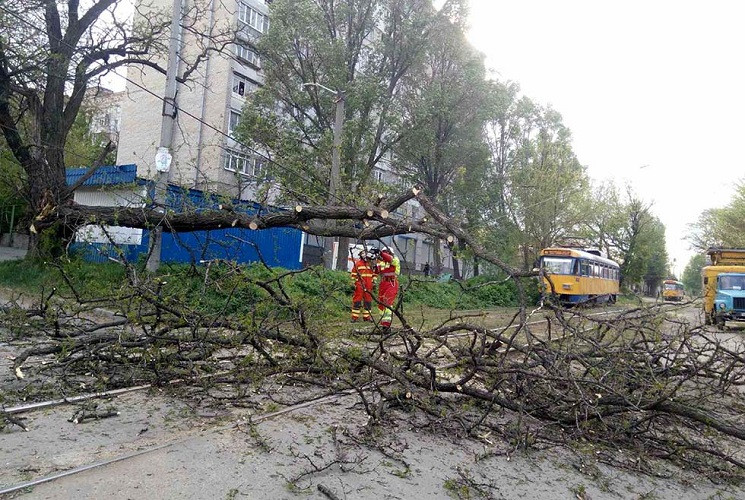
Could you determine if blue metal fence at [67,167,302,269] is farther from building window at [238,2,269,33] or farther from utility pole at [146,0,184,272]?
building window at [238,2,269,33]

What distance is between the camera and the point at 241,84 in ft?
101

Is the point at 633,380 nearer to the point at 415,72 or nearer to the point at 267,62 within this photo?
the point at 267,62

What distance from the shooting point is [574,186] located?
27438 mm

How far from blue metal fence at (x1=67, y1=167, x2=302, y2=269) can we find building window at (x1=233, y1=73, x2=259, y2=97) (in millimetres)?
12958

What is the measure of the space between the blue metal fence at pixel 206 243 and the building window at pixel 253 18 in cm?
1458

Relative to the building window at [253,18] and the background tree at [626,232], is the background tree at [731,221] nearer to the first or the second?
the background tree at [626,232]

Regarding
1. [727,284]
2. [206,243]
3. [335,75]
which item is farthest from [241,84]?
[727,284]

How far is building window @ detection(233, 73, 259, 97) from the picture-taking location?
30438mm

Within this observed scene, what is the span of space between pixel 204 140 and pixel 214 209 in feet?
80.4

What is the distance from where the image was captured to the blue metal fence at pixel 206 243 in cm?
783

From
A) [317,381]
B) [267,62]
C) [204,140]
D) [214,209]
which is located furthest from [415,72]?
[317,381]

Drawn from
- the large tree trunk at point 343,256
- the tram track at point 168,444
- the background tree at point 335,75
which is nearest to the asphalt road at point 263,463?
the tram track at point 168,444

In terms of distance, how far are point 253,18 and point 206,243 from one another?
26.4 metres

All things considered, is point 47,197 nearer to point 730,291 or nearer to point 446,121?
point 446,121
